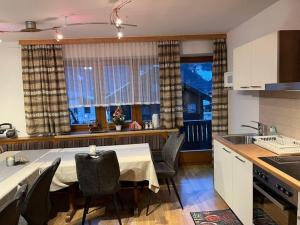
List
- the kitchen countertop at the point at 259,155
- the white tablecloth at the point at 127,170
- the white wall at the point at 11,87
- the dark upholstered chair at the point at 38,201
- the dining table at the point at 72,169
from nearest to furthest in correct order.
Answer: the kitchen countertop at the point at 259,155 < the dark upholstered chair at the point at 38,201 < the dining table at the point at 72,169 < the white tablecloth at the point at 127,170 < the white wall at the point at 11,87

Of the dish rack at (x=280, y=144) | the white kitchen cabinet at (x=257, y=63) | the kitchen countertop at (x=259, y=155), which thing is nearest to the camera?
the kitchen countertop at (x=259, y=155)

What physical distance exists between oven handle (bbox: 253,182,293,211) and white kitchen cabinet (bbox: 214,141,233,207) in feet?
2.05

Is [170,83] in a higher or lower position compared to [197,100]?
higher

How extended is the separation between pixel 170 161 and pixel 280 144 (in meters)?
1.41

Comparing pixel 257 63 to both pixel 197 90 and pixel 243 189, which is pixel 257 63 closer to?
pixel 243 189

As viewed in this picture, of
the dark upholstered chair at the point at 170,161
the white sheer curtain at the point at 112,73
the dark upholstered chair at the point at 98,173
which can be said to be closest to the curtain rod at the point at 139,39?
the white sheer curtain at the point at 112,73

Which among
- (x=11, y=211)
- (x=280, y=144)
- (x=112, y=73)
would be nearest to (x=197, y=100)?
(x=112, y=73)

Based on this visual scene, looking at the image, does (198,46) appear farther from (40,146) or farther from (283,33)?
(40,146)

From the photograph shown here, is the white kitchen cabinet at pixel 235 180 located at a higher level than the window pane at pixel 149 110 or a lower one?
lower

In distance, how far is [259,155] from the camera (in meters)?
2.46

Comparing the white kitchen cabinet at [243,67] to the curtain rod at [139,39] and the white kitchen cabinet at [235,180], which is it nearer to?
the white kitchen cabinet at [235,180]

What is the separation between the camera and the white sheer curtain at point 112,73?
4.77m

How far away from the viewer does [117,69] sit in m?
4.84

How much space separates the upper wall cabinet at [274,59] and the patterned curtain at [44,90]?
3.16 meters
